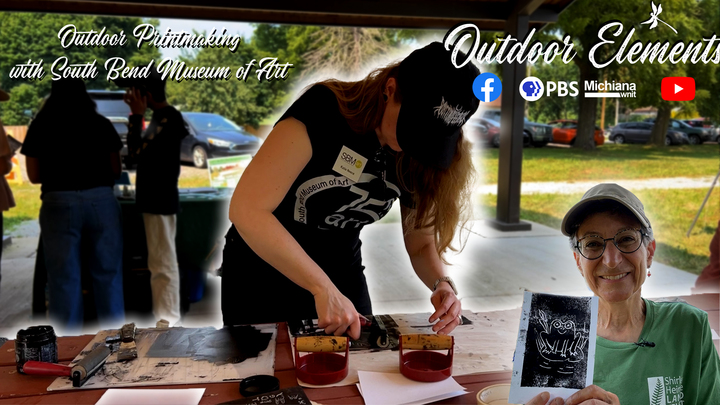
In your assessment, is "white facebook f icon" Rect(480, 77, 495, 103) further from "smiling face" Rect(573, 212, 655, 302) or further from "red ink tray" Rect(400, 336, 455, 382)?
"red ink tray" Rect(400, 336, 455, 382)

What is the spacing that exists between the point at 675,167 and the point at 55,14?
19.4ft

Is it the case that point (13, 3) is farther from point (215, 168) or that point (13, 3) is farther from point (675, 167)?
point (675, 167)

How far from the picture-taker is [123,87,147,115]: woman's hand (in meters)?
2.78

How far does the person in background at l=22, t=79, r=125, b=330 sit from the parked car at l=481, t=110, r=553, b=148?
13.6 feet

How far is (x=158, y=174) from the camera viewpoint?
2.76 meters

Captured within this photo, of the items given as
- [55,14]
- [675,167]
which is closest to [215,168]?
[55,14]

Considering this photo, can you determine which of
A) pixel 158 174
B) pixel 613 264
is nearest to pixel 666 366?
pixel 613 264

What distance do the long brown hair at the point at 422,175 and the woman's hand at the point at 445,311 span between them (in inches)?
6.2

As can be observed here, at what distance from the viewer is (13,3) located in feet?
11.2

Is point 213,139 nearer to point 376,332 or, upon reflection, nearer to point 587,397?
point 376,332

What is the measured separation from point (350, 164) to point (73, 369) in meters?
0.73

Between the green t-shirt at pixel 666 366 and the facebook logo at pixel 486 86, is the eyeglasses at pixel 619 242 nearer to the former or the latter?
the green t-shirt at pixel 666 366

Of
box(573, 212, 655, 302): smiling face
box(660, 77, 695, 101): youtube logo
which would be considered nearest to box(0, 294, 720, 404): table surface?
box(573, 212, 655, 302): smiling face

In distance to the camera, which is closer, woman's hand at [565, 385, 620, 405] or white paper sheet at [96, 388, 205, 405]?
woman's hand at [565, 385, 620, 405]
